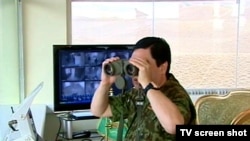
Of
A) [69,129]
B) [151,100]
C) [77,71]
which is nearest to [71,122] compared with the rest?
[69,129]

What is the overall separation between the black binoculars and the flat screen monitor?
993mm

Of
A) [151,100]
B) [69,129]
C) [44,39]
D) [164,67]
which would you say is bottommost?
[69,129]

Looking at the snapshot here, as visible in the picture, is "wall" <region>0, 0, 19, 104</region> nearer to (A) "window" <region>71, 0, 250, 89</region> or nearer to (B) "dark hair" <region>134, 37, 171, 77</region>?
(A) "window" <region>71, 0, 250, 89</region>

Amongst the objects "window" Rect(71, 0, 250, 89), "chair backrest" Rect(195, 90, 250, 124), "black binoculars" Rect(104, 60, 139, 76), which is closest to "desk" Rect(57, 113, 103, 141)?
"window" Rect(71, 0, 250, 89)

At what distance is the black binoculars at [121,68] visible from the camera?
5.69 feet

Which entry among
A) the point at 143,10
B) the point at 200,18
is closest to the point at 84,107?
the point at 143,10

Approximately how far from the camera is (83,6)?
341cm

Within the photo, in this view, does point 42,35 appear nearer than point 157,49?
No

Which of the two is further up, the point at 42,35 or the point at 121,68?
the point at 42,35

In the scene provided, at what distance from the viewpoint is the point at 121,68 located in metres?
1.77

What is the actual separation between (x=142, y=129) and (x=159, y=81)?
0.74 ft

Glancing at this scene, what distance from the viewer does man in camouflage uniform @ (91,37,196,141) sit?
1750mm

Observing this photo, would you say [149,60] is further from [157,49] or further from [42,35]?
[42,35]

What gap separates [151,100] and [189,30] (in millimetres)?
1978
